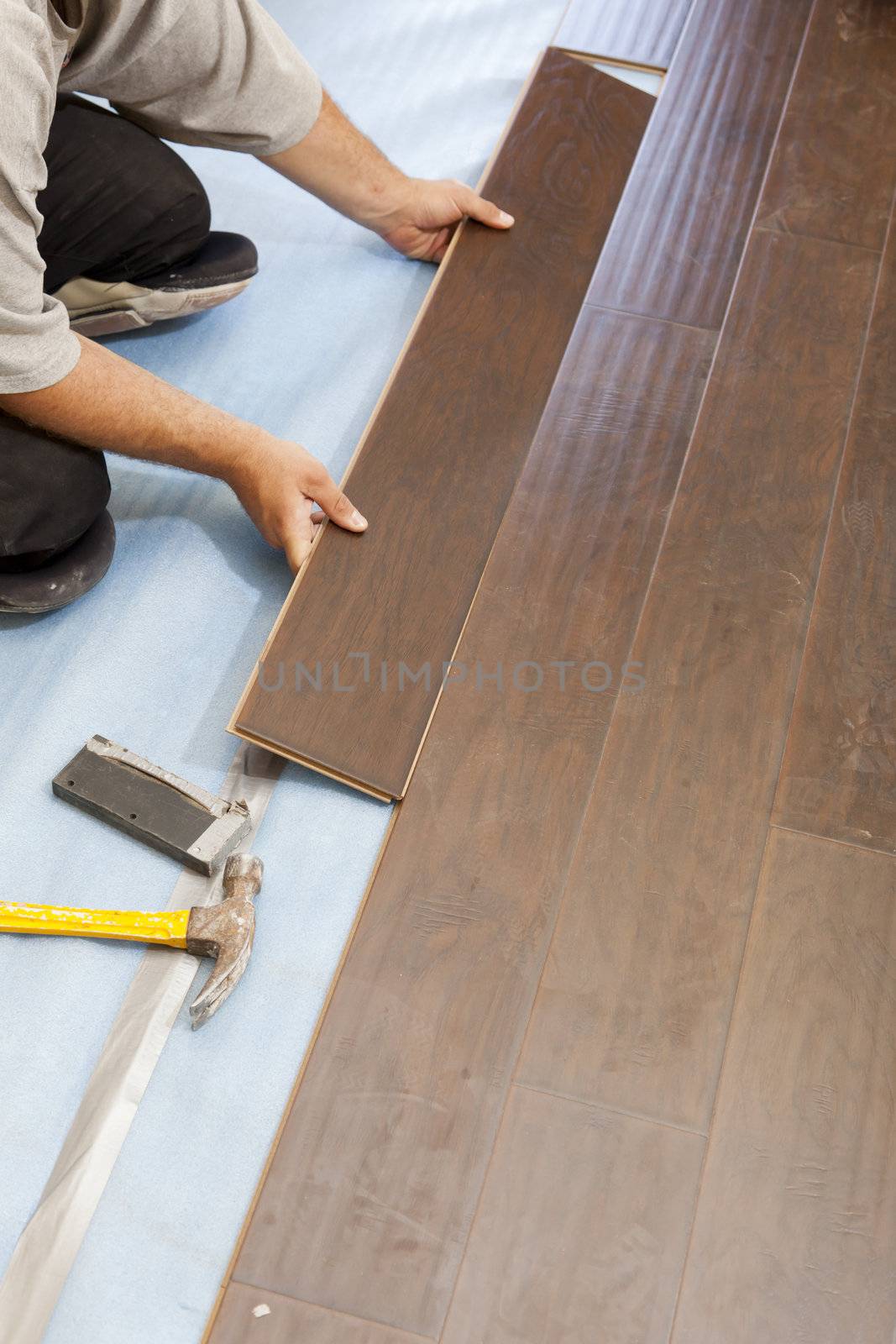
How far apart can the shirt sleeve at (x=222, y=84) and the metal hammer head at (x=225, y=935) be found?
1293 mm

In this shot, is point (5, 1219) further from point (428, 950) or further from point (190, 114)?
point (190, 114)

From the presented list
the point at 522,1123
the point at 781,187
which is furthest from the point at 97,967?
the point at 781,187

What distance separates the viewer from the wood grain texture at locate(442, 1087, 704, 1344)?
51.4 inches

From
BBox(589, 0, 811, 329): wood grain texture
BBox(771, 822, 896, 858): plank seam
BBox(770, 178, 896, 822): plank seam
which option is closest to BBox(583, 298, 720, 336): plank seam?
BBox(589, 0, 811, 329): wood grain texture

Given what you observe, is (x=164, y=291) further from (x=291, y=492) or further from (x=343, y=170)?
(x=291, y=492)

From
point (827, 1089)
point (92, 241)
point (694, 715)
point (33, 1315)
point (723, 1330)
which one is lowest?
point (33, 1315)

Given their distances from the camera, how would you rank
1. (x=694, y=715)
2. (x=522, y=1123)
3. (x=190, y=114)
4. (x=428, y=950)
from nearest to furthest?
(x=522, y=1123)
(x=428, y=950)
(x=694, y=715)
(x=190, y=114)

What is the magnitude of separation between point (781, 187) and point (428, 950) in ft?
6.16

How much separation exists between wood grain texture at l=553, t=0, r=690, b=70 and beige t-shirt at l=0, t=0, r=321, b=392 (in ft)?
3.49

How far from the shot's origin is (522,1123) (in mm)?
1413

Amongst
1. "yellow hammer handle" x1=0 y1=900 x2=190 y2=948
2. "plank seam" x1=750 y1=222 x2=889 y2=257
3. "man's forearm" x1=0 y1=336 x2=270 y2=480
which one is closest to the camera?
"yellow hammer handle" x1=0 y1=900 x2=190 y2=948

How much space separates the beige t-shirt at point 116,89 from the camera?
146 centimetres

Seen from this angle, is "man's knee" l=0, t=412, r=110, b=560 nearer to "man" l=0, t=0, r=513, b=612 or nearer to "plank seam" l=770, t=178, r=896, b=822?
"man" l=0, t=0, r=513, b=612

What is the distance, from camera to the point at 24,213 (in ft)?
5.00
